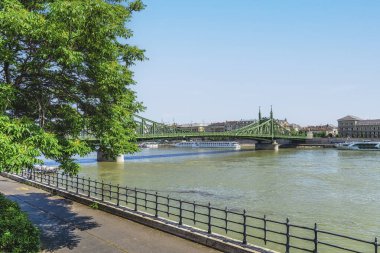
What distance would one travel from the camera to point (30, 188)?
27.0m

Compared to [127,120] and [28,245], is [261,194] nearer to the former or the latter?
[127,120]

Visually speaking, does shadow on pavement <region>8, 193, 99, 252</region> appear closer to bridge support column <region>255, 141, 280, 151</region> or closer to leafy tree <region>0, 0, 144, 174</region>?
leafy tree <region>0, 0, 144, 174</region>

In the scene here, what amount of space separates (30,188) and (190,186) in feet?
60.4

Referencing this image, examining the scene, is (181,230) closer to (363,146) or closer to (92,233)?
(92,233)

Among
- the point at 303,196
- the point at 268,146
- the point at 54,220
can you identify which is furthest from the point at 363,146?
the point at 54,220

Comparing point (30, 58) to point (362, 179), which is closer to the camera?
point (30, 58)

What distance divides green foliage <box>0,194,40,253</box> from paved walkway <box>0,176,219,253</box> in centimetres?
240

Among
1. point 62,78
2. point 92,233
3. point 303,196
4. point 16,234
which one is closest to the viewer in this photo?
point 16,234

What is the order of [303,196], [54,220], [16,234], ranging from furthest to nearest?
[303,196] → [54,220] → [16,234]

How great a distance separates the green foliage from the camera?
1012 centimetres

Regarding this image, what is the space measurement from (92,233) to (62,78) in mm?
6118

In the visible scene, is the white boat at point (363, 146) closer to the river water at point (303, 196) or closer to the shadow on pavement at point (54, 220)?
the river water at point (303, 196)

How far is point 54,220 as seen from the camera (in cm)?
1738

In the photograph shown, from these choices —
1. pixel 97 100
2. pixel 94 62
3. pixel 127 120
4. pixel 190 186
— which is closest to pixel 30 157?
pixel 94 62
